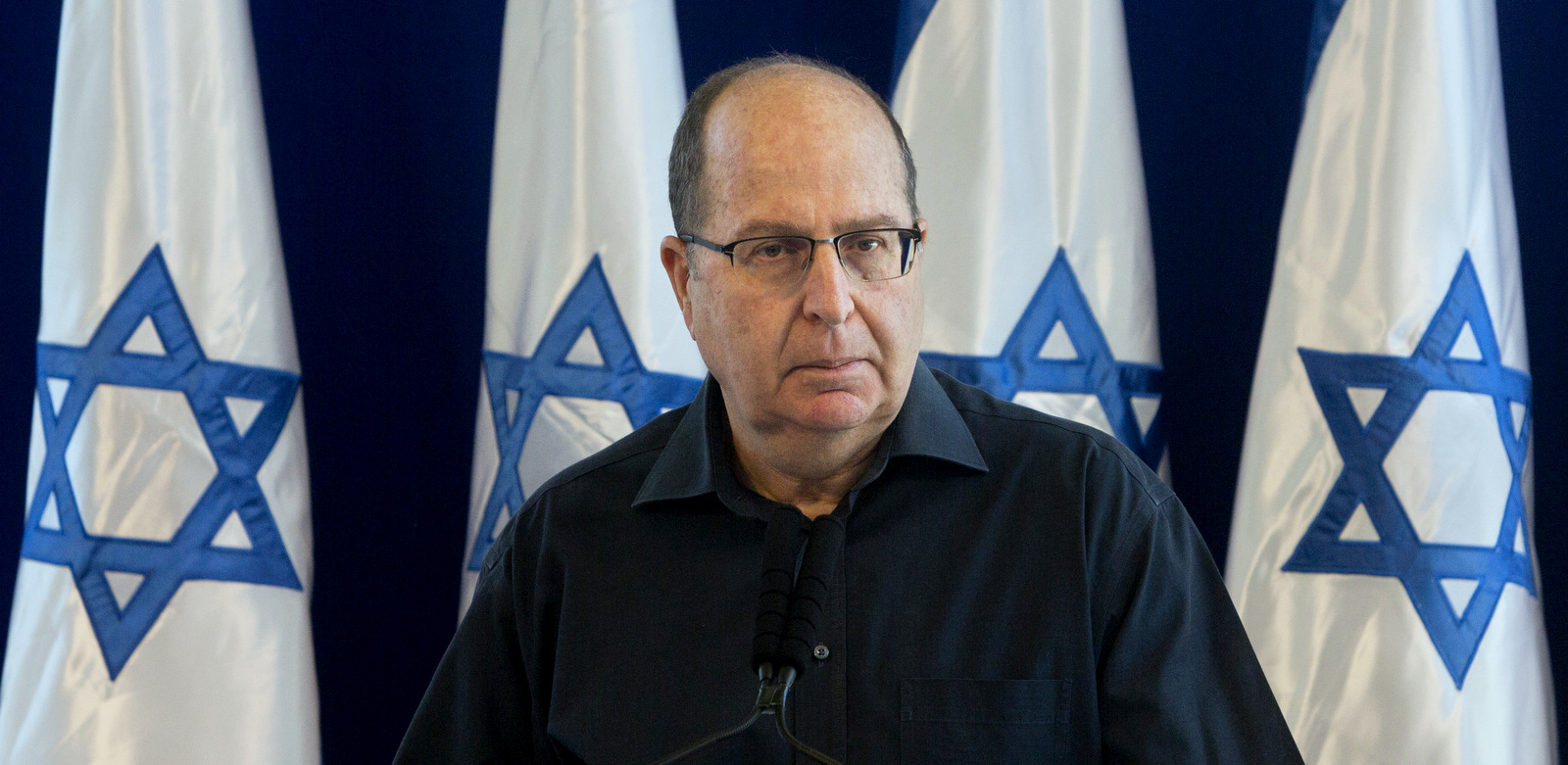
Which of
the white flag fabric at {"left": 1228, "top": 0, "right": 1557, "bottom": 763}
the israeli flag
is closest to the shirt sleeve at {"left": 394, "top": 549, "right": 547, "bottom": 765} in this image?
the israeli flag

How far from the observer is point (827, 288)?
1.13m

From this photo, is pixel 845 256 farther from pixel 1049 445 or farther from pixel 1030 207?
pixel 1030 207

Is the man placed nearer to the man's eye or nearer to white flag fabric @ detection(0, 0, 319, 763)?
the man's eye

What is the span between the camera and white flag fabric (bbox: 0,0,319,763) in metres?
1.64

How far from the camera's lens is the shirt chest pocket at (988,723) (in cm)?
115

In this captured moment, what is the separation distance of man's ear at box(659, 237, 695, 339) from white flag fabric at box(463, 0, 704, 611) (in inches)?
12.0

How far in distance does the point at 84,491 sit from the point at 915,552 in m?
1.25

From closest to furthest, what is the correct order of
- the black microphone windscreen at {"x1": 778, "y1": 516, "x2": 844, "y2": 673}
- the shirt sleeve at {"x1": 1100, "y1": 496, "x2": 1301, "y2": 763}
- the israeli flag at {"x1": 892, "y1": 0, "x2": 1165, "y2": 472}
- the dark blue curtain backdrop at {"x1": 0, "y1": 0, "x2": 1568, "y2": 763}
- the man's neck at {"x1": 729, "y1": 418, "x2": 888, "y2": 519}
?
1. the black microphone windscreen at {"x1": 778, "y1": 516, "x2": 844, "y2": 673}
2. the shirt sleeve at {"x1": 1100, "y1": 496, "x2": 1301, "y2": 763}
3. the man's neck at {"x1": 729, "y1": 418, "x2": 888, "y2": 519}
4. the israeli flag at {"x1": 892, "y1": 0, "x2": 1165, "y2": 472}
5. the dark blue curtain backdrop at {"x1": 0, "y1": 0, "x2": 1568, "y2": 763}

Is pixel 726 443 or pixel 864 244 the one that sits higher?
pixel 864 244

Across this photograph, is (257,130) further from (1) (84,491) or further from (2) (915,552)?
(2) (915,552)

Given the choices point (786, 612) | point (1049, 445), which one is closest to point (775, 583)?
point (786, 612)

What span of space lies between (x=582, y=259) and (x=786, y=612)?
0.89m

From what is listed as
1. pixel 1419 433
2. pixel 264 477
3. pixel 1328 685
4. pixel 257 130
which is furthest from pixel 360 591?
pixel 1419 433

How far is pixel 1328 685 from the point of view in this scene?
1534 mm
